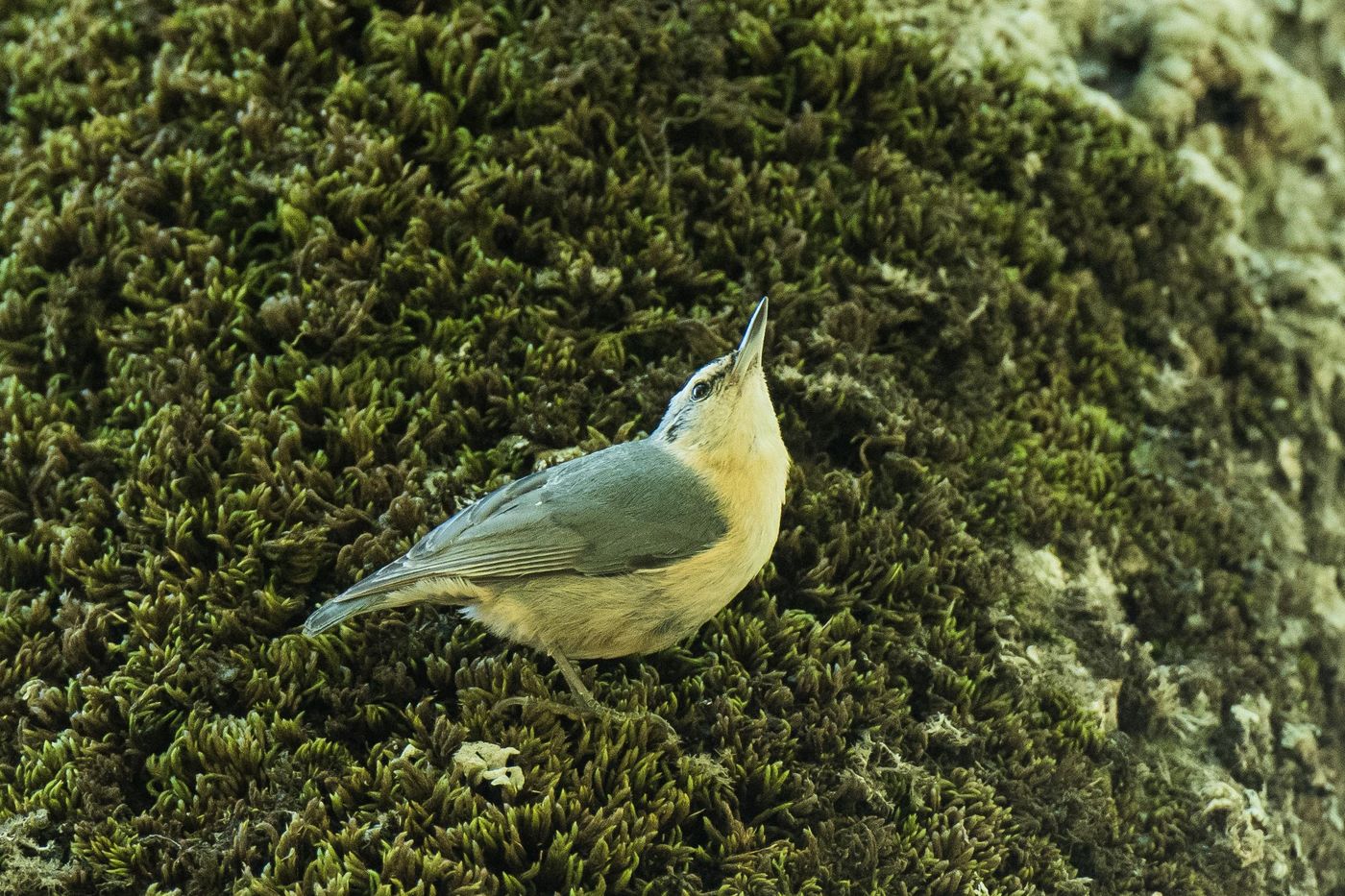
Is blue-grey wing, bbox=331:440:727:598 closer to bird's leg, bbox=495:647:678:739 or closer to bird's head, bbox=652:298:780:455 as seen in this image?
bird's head, bbox=652:298:780:455

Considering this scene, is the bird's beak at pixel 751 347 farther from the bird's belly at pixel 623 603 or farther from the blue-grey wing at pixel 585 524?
the bird's belly at pixel 623 603

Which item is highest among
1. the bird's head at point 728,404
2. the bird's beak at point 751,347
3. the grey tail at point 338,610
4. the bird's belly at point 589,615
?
the bird's beak at point 751,347

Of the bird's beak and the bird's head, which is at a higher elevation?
the bird's beak

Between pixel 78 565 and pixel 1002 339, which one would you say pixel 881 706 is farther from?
pixel 78 565

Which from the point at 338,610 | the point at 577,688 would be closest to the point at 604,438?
the point at 577,688

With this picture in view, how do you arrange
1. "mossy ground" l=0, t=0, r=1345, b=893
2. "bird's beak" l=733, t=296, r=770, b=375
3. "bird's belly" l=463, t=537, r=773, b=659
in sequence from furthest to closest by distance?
"bird's beak" l=733, t=296, r=770, b=375 → "bird's belly" l=463, t=537, r=773, b=659 → "mossy ground" l=0, t=0, r=1345, b=893

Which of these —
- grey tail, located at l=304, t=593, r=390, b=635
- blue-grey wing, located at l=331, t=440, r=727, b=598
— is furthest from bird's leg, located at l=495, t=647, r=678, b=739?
grey tail, located at l=304, t=593, r=390, b=635

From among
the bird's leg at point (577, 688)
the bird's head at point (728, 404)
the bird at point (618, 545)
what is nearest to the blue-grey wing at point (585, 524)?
the bird at point (618, 545)

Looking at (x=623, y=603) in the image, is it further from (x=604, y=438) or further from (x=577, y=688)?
(x=604, y=438)
